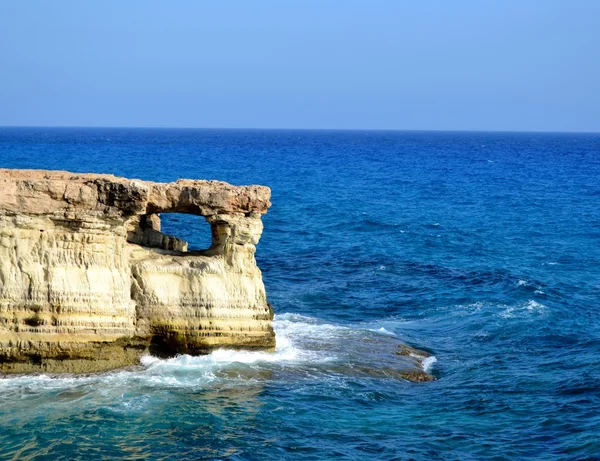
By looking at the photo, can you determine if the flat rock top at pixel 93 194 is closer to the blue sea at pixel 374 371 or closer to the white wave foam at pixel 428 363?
the blue sea at pixel 374 371

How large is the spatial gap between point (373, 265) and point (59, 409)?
22539 millimetres

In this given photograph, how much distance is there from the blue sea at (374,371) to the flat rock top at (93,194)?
3.97 metres

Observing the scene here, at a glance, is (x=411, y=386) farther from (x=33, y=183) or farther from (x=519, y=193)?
(x=519, y=193)

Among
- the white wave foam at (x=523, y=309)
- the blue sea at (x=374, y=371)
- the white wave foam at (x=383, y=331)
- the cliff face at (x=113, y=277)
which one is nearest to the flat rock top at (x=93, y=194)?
the cliff face at (x=113, y=277)

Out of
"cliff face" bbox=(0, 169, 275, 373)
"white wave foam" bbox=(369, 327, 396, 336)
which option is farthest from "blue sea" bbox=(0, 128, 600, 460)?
"cliff face" bbox=(0, 169, 275, 373)

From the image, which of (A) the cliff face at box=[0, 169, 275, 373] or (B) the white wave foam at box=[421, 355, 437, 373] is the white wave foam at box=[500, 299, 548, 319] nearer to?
(B) the white wave foam at box=[421, 355, 437, 373]

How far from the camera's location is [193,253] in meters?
23.6

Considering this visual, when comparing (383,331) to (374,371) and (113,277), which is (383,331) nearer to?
(374,371)

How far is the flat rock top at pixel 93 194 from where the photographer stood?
2031cm

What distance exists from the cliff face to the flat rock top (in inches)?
1.0

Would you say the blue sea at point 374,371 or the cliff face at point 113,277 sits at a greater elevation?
the cliff face at point 113,277

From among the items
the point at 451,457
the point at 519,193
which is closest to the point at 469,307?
the point at 451,457

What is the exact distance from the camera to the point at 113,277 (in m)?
21.2

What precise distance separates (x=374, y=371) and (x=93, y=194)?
8.66m
